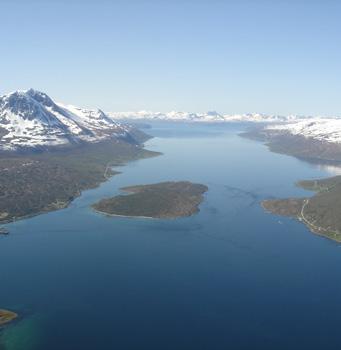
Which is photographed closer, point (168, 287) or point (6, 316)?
point (6, 316)

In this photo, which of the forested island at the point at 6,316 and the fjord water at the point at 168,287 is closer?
the fjord water at the point at 168,287

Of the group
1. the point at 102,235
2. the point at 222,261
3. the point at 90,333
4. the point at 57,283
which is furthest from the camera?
the point at 102,235

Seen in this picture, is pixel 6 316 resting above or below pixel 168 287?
below

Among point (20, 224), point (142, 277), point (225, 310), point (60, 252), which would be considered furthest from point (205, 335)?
point (20, 224)

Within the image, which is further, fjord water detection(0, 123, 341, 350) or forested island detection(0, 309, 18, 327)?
forested island detection(0, 309, 18, 327)

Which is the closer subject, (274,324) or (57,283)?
(274,324)

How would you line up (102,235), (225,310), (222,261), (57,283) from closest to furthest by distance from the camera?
(225,310) < (57,283) < (222,261) < (102,235)

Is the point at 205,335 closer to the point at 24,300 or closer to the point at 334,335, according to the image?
the point at 334,335

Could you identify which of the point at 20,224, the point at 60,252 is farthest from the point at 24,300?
the point at 20,224
